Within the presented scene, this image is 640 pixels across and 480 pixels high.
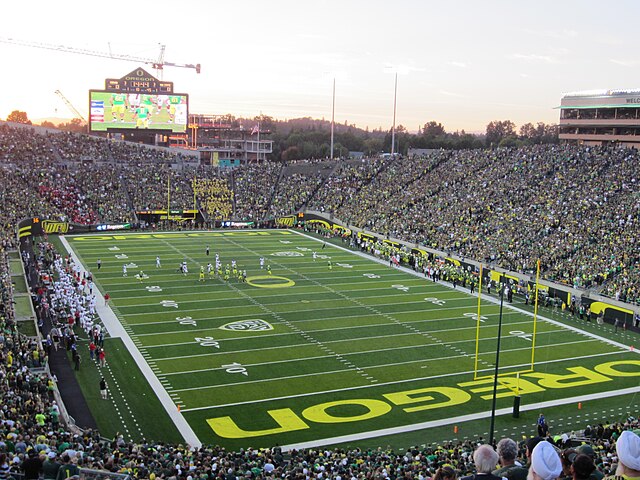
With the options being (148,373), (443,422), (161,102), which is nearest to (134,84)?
(161,102)

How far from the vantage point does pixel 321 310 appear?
2608 cm

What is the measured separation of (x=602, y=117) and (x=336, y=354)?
40508mm

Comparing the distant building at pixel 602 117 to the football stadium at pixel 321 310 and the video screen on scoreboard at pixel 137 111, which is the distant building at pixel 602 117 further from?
the video screen on scoreboard at pixel 137 111

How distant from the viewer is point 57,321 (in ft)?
74.0

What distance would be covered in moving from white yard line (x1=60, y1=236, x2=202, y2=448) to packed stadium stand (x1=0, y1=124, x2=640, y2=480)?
116cm

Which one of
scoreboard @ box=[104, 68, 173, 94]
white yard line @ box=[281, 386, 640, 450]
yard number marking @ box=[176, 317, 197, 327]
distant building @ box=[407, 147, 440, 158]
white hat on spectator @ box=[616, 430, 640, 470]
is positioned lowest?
white yard line @ box=[281, 386, 640, 450]

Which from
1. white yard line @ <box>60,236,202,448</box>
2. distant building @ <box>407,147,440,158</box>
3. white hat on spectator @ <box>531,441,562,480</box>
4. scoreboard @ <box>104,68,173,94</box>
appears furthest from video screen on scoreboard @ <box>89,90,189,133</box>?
white hat on spectator @ <box>531,441,562,480</box>

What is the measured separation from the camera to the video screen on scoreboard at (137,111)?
58.6m

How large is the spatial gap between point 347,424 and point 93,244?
27987 mm

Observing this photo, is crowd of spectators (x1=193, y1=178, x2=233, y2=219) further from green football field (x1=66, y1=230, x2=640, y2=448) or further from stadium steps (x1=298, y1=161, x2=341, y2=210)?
green football field (x1=66, y1=230, x2=640, y2=448)

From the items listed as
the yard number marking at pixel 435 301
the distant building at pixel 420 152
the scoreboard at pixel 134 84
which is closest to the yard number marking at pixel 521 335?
the yard number marking at pixel 435 301

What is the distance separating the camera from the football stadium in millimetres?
12680

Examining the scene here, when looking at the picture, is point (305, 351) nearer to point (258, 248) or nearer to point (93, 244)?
point (258, 248)

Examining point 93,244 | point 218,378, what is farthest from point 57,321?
point 93,244
